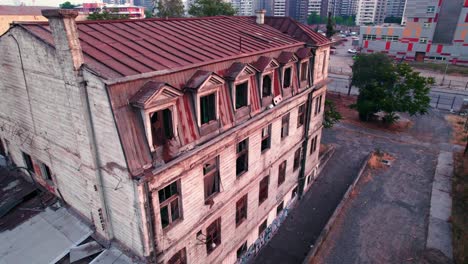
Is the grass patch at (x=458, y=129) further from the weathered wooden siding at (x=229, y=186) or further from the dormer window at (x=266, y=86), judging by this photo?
the dormer window at (x=266, y=86)

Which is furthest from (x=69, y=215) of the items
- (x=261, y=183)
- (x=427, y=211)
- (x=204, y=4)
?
(x=204, y=4)

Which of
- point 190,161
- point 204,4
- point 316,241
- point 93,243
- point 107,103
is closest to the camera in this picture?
point 107,103

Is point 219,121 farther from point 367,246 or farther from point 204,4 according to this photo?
point 204,4

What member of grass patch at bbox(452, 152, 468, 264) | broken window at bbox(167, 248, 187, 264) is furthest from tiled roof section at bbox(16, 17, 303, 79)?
grass patch at bbox(452, 152, 468, 264)

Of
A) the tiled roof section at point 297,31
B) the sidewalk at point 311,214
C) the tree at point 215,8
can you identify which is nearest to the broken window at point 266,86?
the tiled roof section at point 297,31

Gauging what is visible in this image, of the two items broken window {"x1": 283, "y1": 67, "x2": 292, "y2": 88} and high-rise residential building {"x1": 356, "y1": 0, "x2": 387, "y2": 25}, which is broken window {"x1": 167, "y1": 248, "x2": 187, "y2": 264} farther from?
high-rise residential building {"x1": 356, "y1": 0, "x2": 387, "y2": 25}
